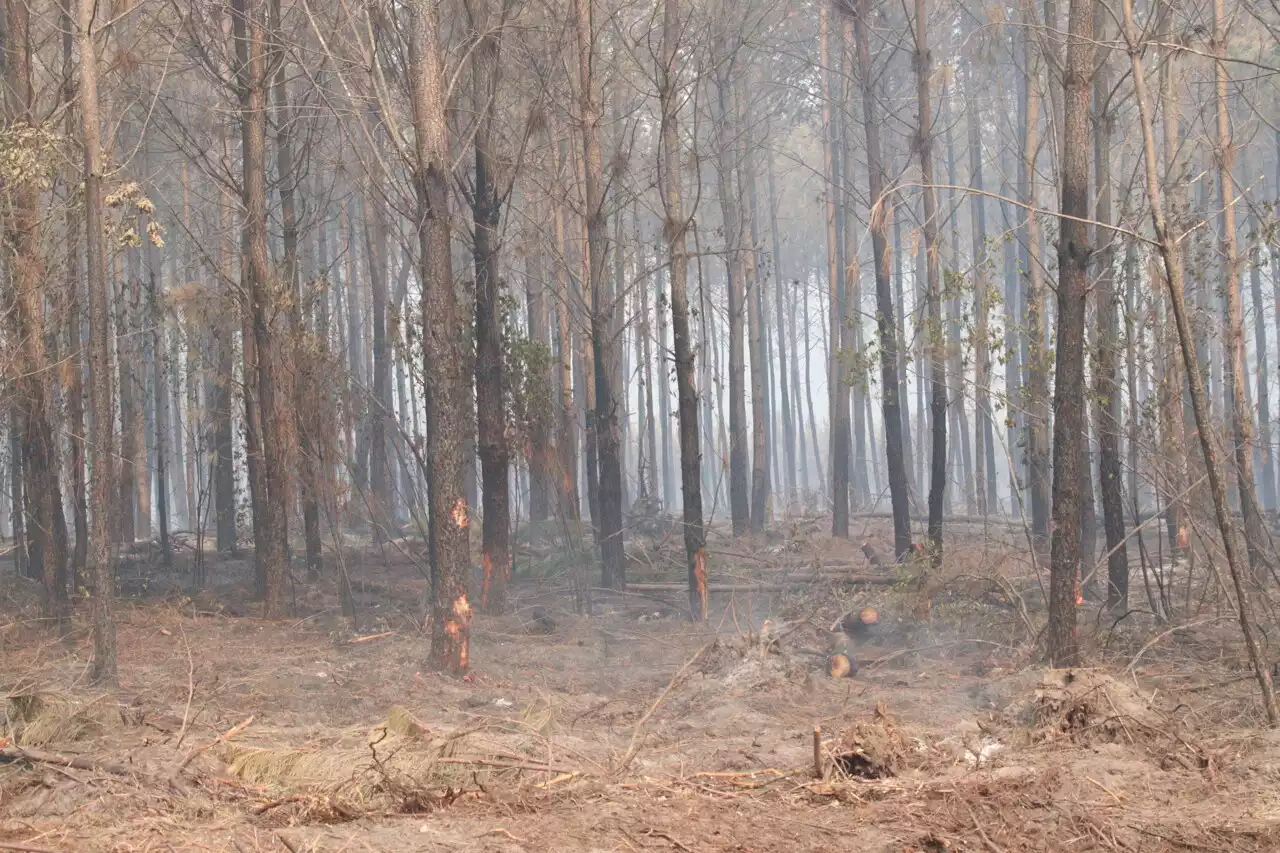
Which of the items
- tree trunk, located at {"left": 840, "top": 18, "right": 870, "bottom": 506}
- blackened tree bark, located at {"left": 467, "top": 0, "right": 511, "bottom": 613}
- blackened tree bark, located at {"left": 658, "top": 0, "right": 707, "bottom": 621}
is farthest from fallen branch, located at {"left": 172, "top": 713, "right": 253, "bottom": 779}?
blackened tree bark, located at {"left": 658, "top": 0, "right": 707, "bottom": 621}

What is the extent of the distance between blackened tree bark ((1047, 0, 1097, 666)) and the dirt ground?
663 millimetres

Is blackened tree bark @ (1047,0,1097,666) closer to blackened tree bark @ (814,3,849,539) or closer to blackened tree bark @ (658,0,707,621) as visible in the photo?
blackened tree bark @ (658,0,707,621)

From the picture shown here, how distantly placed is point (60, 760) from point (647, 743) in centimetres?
364

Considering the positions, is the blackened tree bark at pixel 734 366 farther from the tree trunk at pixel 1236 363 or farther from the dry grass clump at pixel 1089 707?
the dry grass clump at pixel 1089 707

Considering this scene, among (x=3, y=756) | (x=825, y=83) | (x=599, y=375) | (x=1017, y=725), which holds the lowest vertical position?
(x=1017, y=725)

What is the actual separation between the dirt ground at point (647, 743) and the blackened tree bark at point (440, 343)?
66 centimetres

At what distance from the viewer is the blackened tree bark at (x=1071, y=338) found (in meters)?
8.94

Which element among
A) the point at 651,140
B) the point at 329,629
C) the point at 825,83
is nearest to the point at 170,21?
the point at 329,629

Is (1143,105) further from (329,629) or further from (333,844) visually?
(329,629)

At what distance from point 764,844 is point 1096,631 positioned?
21.5ft

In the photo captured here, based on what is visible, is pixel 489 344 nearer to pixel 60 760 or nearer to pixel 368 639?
pixel 368 639

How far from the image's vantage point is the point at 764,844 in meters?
5.29

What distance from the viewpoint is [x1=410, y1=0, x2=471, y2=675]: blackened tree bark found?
34.0ft

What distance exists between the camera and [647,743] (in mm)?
7863
